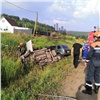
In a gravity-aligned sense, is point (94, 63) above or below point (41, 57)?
above

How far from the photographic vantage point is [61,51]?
21547 mm

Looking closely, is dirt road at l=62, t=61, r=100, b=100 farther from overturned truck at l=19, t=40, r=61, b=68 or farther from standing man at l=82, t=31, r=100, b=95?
overturned truck at l=19, t=40, r=61, b=68

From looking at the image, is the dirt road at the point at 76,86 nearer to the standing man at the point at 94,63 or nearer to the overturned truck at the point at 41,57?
the standing man at the point at 94,63

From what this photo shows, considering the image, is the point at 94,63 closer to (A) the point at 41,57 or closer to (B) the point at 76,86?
(B) the point at 76,86

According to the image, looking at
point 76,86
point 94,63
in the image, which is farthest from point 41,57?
point 94,63

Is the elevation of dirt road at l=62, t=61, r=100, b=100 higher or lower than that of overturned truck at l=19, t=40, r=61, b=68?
lower

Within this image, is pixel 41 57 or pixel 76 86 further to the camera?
pixel 41 57

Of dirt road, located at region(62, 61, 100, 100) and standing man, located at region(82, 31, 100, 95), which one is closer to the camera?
standing man, located at region(82, 31, 100, 95)

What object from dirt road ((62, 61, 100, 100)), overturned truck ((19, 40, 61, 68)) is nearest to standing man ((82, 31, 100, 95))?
dirt road ((62, 61, 100, 100))

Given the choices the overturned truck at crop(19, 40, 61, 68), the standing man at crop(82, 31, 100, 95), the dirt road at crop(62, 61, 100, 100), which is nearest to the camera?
the standing man at crop(82, 31, 100, 95)

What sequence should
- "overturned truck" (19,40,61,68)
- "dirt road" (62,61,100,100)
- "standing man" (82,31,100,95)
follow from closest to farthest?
"standing man" (82,31,100,95) < "dirt road" (62,61,100,100) < "overturned truck" (19,40,61,68)

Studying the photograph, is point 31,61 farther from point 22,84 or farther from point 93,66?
point 93,66

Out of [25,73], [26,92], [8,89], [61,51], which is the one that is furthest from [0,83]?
[61,51]

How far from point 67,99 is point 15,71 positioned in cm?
326
